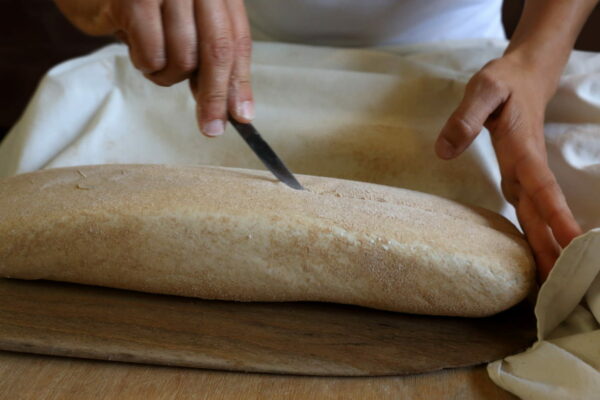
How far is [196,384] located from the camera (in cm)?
81

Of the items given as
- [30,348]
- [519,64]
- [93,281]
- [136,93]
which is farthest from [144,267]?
[519,64]

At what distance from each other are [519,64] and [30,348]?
36.9 inches

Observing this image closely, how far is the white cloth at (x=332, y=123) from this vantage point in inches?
45.6

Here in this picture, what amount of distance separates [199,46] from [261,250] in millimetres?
302

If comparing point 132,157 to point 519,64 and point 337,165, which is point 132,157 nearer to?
point 337,165

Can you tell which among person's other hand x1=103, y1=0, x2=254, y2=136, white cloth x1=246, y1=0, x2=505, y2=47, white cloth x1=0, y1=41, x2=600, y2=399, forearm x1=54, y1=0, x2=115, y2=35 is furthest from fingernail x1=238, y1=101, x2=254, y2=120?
white cloth x1=246, y1=0, x2=505, y2=47

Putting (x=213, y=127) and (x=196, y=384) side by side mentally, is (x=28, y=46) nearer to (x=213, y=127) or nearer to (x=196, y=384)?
(x=213, y=127)

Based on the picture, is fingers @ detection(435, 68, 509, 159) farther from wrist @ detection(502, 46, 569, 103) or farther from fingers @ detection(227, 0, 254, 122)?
fingers @ detection(227, 0, 254, 122)

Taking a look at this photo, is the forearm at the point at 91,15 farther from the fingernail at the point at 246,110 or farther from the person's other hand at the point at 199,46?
the fingernail at the point at 246,110

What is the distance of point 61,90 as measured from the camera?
1.33 meters

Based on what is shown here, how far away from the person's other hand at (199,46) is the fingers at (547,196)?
1.49 ft

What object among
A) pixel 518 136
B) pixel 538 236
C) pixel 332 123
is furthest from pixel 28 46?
pixel 538 236

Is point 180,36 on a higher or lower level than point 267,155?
higher

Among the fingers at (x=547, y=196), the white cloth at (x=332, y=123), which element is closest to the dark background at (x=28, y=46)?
the white cloth at (x=332, y=123)
